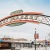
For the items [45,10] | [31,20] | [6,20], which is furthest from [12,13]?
[45,10]

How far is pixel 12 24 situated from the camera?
354 cm

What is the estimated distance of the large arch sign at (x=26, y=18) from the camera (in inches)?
134

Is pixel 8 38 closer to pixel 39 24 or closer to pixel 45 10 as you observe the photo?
pixel 39 24

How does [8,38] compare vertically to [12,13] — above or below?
below

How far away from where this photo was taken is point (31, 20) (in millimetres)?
3441

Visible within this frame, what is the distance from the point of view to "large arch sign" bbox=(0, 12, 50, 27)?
340cm

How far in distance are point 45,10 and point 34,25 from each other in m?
0.37

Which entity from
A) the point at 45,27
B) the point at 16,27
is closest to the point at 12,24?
the point at 16,27

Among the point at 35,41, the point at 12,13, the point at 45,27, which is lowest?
the point at 35,41

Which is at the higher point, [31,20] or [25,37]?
[31,20]

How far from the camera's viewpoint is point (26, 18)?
11.4ft

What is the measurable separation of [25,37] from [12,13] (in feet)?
1.77

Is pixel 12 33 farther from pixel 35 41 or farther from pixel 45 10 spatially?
pixel 45 10

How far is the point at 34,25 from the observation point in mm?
3432
